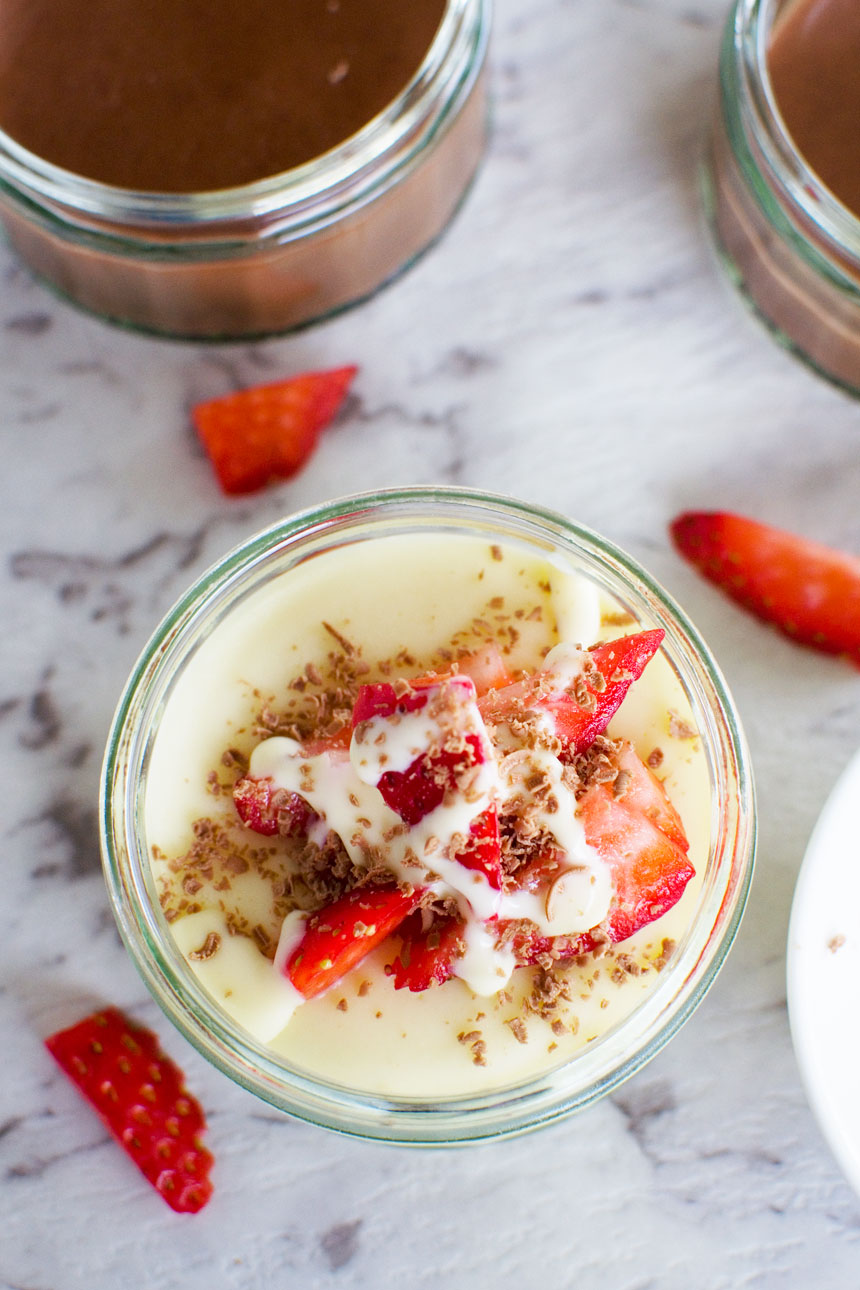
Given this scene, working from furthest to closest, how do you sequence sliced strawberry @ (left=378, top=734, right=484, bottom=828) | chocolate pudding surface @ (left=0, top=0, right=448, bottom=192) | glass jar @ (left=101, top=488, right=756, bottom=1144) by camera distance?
chocolate pudding surface @ (left=0, top=0, right=448, bottom=192), glass jar @ (left=101, top=488, right=756, bottom=1144), sliced strawberry @ (left=378, top=734, right=484, bottom=828)

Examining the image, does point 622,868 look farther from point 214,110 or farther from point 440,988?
point 214,110

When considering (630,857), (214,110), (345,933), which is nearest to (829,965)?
(630,857)

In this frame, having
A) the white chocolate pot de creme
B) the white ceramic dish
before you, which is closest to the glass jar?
the white chocolate pot de creme

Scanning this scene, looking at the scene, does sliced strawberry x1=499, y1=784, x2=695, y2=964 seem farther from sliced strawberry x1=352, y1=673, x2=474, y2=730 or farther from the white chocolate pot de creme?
sliced strawberry x1=352, y1=673, x2=474, y2=730

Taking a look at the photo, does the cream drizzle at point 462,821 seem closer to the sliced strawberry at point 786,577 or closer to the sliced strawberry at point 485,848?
the sliced strawberry at point 485,848

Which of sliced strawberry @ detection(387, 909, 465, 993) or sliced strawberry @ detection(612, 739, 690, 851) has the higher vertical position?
sliced strawberry @ detection(612, 739, 690, 851)
